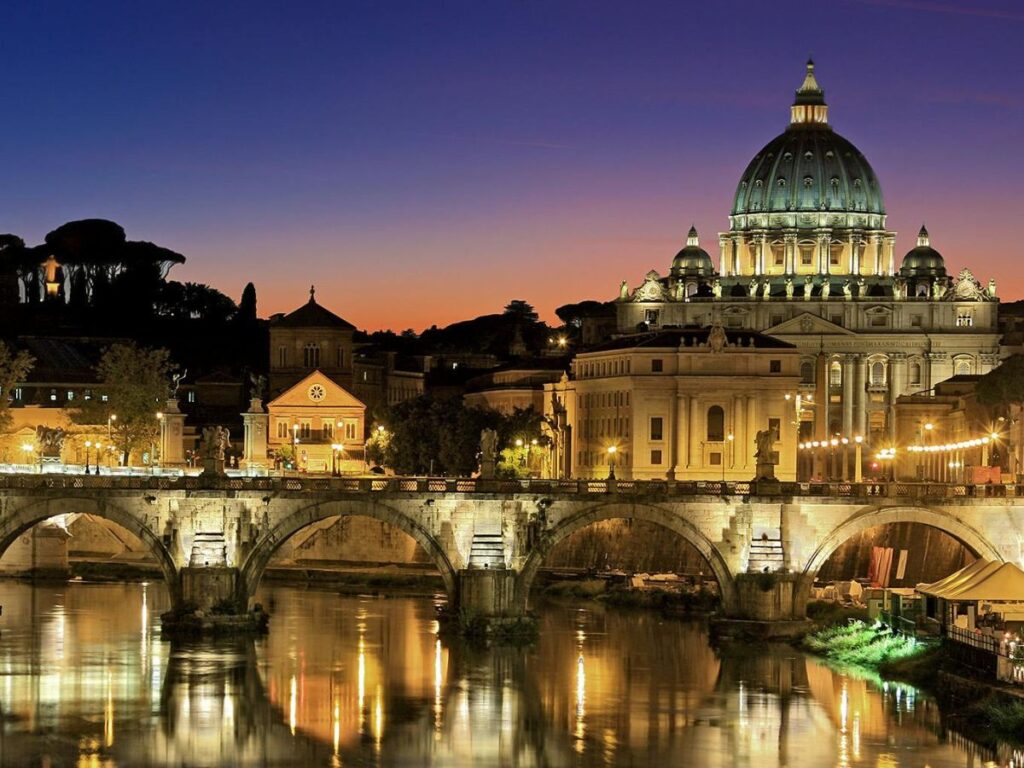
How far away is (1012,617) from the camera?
211 feet

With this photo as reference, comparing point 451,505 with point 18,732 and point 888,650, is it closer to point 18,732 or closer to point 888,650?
point 888,650

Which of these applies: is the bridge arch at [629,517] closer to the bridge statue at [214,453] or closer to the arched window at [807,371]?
the bridge statue at [214,453]

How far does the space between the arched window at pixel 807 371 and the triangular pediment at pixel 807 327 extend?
2269 mm

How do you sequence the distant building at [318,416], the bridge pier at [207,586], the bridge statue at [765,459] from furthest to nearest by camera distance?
the distant building at [318,416]
the bridge statue at [765,459]
the bridge pier at [207,586]

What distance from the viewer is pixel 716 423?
137375 mm

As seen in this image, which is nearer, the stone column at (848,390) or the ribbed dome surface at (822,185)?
the stone column at (848,390)

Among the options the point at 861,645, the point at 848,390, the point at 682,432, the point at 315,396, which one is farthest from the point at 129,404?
the point at 848,390

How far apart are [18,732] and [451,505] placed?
20072 mm

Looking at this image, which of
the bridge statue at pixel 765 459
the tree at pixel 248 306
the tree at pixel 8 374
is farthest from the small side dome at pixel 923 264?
the bridge statue at pixel 765 459

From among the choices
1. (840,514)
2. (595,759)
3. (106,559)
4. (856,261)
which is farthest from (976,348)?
(595,759)

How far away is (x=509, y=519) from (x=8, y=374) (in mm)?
60461

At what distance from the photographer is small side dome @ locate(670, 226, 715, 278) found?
19325 cm

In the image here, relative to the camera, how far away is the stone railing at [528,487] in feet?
249

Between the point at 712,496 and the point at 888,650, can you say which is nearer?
the point at 888,650
